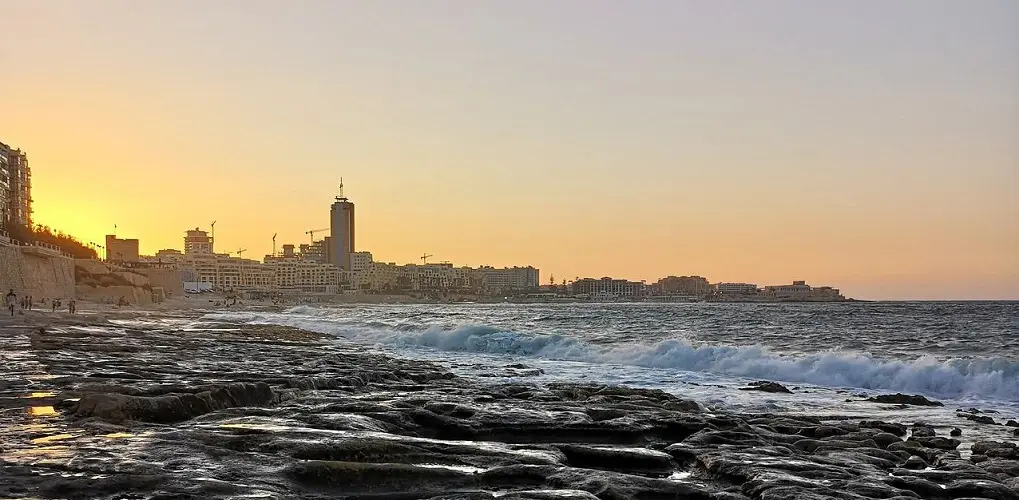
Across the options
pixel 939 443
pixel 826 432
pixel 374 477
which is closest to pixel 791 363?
pixel 826 432

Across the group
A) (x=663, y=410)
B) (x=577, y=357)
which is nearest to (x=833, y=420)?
(x=663, y=410)

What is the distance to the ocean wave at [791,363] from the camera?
16312 mm

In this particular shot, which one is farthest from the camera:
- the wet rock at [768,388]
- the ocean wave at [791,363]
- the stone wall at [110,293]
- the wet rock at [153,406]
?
the stone wall at [110,293]

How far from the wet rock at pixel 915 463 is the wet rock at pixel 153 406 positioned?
7588 mm

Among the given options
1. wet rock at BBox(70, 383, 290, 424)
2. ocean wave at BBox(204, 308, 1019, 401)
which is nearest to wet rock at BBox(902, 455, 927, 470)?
wet rock at BBox(70, 383, 290, 424)

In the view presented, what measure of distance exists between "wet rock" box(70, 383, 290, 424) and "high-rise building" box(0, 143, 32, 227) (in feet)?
331

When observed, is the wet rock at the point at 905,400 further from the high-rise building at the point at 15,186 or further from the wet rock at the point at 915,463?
the high-rise building at the point at 15,186

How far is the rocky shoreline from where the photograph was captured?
5.93 meters

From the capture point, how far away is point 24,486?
538 cm

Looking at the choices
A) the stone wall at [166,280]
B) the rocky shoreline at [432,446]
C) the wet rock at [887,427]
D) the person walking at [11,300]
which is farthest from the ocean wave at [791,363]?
the stone wall at [166,280]

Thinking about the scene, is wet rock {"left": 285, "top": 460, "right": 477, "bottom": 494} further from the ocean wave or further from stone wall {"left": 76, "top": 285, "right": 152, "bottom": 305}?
stone wall {"left": 76, "top": 285, "right": 152, "bottom": 305}

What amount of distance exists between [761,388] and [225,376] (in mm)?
9994

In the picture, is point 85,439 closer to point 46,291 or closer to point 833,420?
point 833,420

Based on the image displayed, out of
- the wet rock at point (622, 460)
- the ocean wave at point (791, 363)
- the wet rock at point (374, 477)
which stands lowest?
the ocean wave at point (791, 363)
